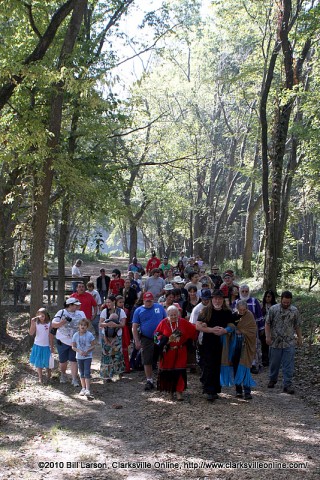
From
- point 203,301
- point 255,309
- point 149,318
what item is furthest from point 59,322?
point 255,309

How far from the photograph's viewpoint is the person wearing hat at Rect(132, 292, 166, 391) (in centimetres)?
1015

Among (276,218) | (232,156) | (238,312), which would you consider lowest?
(238,312)

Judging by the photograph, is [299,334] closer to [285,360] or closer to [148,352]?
[285,360]

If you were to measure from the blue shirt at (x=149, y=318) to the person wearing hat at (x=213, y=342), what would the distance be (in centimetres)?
137

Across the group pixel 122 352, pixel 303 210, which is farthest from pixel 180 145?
pixel 122 352

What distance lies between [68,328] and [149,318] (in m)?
1.58

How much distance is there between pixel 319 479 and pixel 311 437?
1471mm

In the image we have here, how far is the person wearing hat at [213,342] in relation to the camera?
8992 mm

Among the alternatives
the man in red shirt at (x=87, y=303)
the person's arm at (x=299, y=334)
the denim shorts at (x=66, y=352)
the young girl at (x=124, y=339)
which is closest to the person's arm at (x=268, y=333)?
the person's arm at (x=299, y=334)

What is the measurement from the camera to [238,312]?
30.5 feet

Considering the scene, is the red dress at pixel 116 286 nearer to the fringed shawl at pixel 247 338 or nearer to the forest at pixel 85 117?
the forest at pixel 85 117

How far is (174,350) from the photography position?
30.0 ft

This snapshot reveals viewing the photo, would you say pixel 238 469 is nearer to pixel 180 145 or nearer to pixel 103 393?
pixel 103 393

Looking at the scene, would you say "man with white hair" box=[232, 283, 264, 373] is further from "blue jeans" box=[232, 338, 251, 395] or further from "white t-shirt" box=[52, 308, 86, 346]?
"white t-shirt" box=[52, 308, 86, 346]
